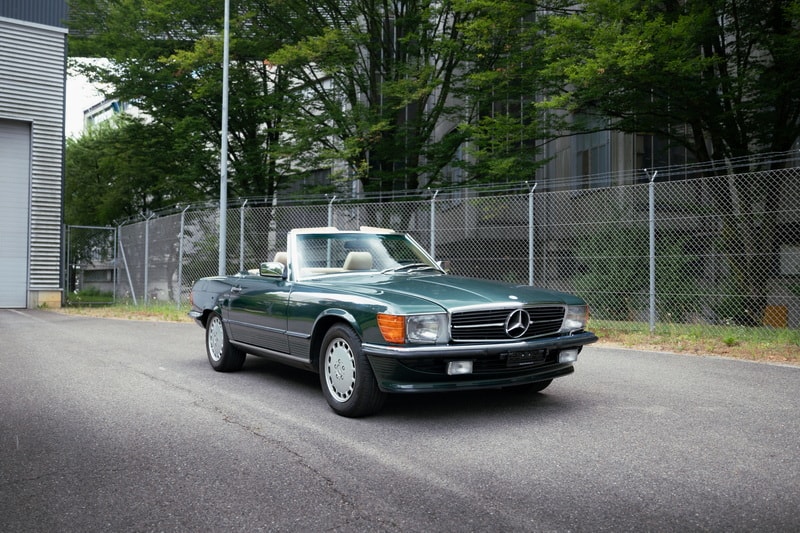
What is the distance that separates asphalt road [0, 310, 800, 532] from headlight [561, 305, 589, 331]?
65cm

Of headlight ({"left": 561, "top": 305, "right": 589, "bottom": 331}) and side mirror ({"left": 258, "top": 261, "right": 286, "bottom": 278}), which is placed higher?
side mirror ({"left": 258, "top": 261, "right": 286, "bottom": 278})

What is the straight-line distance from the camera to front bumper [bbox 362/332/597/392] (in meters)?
4.86

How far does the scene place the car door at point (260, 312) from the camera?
6.23 m

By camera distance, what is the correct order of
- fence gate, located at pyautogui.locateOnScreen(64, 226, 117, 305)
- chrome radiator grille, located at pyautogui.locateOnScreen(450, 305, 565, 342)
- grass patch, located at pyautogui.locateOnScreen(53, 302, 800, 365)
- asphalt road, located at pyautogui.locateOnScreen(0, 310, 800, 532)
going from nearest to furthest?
asphalt road, located at pyautogui.locateOnScreen(0, 310, 800, 532)
chrome radiator grille, located at pyautogui.locateOnScreen(450, 305, 565, 342)
grass patch, located at pyautogui.locateOnScreen(53, 302, 800, 365)
fence gate, located at pyautogui.locateOnScreen(64, 226, 117, 305)

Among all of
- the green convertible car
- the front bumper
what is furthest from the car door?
the front bumper

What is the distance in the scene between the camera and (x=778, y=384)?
6738 millimetres

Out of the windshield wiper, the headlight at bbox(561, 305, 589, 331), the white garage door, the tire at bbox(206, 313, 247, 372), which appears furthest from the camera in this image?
the white garage door

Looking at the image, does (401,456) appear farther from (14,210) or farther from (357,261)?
(14,210)

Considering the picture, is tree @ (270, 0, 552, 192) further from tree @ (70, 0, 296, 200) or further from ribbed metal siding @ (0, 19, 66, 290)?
ribbed metal siding @ (0, 19, 66, 290)

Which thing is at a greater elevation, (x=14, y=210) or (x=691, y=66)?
(x=691, y=66)

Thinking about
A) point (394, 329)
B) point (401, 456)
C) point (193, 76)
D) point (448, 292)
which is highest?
point (193, 76)

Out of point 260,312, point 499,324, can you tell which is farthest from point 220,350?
point 499,324

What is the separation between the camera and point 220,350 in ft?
25.0

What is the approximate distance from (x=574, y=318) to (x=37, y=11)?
22712 mm
